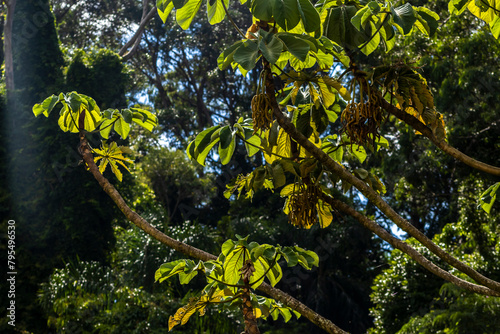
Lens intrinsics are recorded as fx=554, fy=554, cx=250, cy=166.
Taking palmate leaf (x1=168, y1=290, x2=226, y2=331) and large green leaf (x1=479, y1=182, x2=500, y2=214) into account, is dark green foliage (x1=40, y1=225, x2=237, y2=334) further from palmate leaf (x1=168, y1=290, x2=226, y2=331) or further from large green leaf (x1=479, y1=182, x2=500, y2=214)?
large green leaf (x1=479, y1=182, x2=500, y2=214)

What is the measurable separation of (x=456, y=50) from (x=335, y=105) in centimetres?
650

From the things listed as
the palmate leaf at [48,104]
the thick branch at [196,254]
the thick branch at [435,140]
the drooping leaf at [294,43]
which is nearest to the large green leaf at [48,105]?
the palmate leaf at [48,104]

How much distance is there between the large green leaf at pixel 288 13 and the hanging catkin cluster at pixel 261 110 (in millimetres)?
301

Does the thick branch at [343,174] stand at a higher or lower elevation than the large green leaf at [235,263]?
higher

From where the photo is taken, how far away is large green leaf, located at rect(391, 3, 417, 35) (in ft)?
4.63

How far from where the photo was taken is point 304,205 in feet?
5.61

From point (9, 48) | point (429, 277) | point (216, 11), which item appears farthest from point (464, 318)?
point (9, 48)

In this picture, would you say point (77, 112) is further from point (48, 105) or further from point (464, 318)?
point (464, 318)

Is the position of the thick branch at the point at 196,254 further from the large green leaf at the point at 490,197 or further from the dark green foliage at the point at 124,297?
the dark green foliage at the point at 124,297

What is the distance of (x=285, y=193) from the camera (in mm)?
1849

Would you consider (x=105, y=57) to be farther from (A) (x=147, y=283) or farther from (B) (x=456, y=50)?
(B) (x=456, y=50)

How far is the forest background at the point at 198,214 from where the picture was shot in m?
6.84

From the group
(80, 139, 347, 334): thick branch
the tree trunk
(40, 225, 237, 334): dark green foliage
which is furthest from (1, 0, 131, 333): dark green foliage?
(80, 139, 347, 334): thick branch

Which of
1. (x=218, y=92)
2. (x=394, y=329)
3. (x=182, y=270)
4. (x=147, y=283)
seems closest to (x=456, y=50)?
(x=394, y=329)
